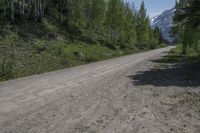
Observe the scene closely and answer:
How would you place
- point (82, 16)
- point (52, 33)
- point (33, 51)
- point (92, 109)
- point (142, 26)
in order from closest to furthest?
point (92, 109) < point (33, 51) < point (52, 33) < point (82, 16) < point (142, 26)

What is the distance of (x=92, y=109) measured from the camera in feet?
34.8

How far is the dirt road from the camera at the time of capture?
27.8 feet

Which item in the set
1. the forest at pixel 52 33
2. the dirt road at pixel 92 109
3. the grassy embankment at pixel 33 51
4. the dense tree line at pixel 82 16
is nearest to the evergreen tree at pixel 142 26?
the dense tree line at pixel 82 16

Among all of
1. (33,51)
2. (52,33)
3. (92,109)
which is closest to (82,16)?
(52,33)

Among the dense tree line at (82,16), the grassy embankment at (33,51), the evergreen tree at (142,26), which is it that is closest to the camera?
the grassy embankment at (33,51)

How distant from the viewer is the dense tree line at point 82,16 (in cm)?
3908

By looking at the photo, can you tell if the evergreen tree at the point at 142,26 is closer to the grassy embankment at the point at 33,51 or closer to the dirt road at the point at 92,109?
the grassy embankment at the point at 33,51

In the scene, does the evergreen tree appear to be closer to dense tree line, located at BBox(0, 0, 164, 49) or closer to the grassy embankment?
dense tree line, located at BBox(0, 0, 164, 49)

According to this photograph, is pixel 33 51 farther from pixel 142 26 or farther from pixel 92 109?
pixel 142 26

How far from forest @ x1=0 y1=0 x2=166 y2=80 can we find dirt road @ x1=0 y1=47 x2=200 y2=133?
7218 mm

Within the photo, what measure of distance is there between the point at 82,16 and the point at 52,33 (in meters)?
15.8

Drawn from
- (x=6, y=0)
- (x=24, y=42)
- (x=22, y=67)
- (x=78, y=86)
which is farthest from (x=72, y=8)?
(x=78, y=86)

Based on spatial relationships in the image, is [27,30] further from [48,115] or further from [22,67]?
[48,115]

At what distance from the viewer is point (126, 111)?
34.2 ft
